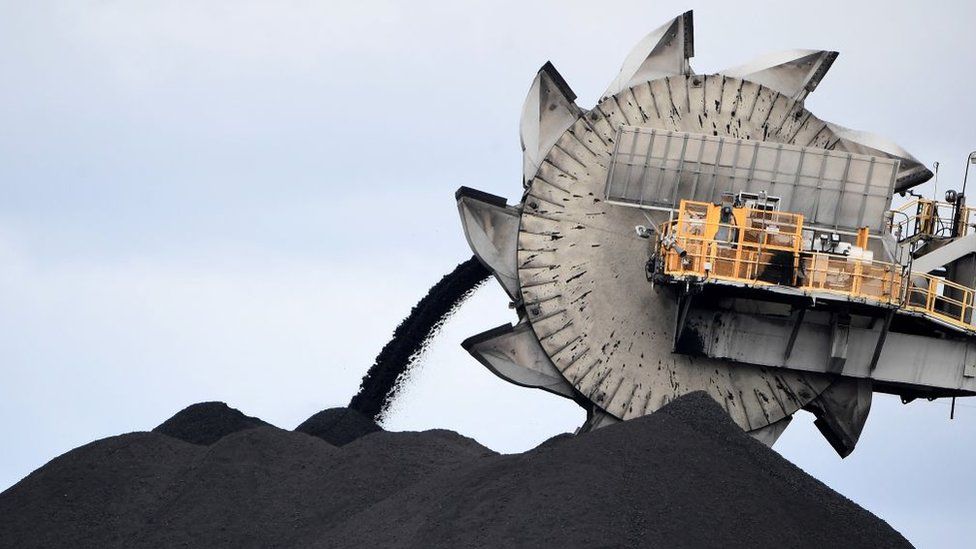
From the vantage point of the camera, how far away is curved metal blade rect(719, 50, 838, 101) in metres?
29.8

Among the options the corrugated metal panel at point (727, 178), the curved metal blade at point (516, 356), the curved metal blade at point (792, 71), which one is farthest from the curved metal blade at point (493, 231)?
the curved metal blade at point (792, 71)

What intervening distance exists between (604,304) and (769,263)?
9.32ft

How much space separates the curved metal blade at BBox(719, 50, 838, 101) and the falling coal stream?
6311 mm

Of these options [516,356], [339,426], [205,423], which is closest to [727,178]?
[516,356]

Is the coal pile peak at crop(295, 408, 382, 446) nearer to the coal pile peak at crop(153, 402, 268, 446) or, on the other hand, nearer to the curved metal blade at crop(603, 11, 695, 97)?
the coal pile peak at crop(153, 402, 268, 446)

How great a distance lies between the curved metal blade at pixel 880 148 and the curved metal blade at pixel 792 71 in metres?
0.73

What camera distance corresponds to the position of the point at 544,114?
95.8ft

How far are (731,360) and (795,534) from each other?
16.1ft

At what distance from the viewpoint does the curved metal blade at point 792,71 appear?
29750mm

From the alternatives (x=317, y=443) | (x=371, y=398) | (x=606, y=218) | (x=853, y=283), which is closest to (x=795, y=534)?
(x=853, y=283)

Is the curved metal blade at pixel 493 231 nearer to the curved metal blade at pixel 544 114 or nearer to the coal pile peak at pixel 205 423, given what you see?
the curved metal blade at pixel 544 114

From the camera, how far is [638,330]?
94.7ft

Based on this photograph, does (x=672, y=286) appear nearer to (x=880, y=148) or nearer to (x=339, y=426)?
(x=880, y=148)

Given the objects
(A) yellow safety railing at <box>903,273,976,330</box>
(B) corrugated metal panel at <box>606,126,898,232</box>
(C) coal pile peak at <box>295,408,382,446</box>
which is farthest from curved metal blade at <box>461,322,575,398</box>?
(C) coal pile peak at <box>295,408,382,446</box>
